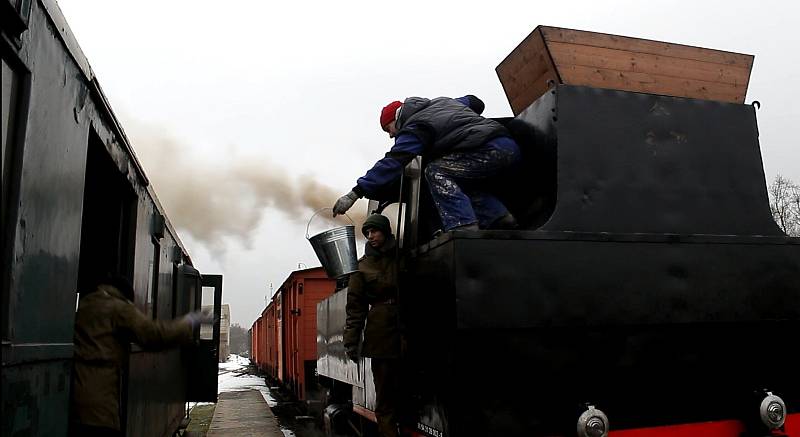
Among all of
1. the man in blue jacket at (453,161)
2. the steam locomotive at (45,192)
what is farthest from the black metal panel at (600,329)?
the steam locomotive at (45,192)

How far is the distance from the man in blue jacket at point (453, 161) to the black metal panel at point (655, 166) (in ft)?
1.53

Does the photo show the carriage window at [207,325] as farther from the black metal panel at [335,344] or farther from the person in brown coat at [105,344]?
the person in brown coat at [105,344]

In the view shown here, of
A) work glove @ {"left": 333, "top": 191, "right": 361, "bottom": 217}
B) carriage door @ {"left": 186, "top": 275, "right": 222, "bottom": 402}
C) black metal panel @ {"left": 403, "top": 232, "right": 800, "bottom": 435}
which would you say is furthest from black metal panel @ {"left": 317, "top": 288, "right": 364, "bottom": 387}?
carriage door @ {"left": 186, "top": 275, "right": 222, "bottom": 402}

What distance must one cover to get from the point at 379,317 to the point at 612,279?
53.2 inches

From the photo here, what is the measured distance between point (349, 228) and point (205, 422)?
25.7 ft

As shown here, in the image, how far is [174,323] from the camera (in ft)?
10.5

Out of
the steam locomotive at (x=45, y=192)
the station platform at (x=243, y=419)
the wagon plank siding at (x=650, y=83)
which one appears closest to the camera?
the steam locomotive at (x=45, y=192)

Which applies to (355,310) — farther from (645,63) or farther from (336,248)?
(645,63)

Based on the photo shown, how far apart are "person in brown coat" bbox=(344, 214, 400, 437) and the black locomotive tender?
5.3 inches

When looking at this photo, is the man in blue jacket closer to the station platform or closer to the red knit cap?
the red knit cap

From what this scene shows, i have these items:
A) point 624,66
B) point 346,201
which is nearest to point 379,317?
point 346,201

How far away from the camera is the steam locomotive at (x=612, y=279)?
2.90 metres

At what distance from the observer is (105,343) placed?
9.59ft

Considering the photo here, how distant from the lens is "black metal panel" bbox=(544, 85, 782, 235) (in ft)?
11.0
